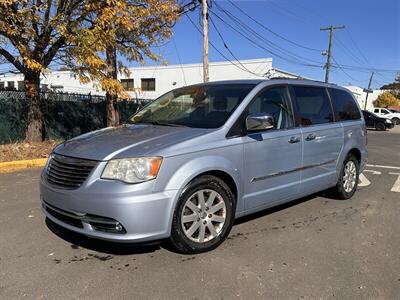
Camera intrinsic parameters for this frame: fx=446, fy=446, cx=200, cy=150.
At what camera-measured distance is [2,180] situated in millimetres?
8438

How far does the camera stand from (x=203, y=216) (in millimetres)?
4406

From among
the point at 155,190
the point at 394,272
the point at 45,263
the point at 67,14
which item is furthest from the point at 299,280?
the point at 67,14

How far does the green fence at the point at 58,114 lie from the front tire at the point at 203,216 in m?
9.74

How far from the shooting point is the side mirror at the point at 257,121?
15.4 feet

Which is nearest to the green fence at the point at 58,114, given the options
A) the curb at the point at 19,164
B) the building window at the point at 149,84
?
the curb at the point at 19,164

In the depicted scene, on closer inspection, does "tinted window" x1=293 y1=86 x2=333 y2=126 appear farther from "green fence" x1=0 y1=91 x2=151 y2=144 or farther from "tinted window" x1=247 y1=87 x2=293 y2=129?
"green fence" x1=0 y1=91 x2=151 y2=144

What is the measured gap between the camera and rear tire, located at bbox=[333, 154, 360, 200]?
22.0 ft

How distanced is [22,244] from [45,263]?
2.21 ft

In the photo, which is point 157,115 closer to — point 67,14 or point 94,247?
point 94,247

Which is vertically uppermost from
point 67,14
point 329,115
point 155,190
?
point 67,14

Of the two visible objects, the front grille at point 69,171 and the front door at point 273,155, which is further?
the front door at point 273,155

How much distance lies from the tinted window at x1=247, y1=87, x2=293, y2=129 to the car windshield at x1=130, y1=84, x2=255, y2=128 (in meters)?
0.18

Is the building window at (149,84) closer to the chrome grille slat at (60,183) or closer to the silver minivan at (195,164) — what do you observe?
the silver minivan at (195,164)

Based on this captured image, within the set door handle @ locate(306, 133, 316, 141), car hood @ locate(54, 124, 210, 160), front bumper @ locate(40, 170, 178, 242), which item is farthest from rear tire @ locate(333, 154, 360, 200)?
front bumper @ locate(40, 170, 178, 242)
